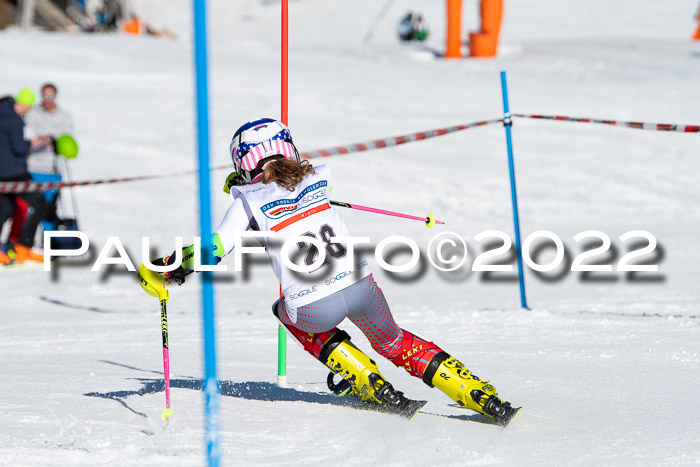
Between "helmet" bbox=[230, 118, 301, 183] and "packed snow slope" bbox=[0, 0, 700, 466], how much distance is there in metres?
1.19

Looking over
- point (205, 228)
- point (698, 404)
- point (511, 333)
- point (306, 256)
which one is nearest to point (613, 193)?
point (511, 333)

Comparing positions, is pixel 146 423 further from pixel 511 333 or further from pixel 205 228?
pixel 511 333

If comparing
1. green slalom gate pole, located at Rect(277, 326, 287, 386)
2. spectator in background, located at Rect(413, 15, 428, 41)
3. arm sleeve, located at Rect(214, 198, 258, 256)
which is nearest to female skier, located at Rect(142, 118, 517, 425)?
arm sleeve, located at Rect(214, 198, 258, 256)

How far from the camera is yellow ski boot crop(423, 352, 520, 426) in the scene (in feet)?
14.0

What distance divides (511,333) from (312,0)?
35114 millimetres

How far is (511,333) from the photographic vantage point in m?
6.82

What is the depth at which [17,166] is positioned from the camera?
10.5 metres

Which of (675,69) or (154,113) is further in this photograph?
(675,69)

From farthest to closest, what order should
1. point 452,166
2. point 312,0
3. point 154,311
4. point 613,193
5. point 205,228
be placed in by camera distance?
point 312,0 → point 452,166 → point 613,193 → point 154,311 → point 205,228

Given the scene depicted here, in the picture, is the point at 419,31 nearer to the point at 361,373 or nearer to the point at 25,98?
the point at 25,98

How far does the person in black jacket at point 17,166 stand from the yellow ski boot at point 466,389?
Result: 24.2 feet

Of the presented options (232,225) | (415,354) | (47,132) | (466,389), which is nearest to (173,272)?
(232,225)

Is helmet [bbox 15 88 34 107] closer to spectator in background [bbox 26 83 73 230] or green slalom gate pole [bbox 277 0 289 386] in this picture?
spectator in background [bbox 26 83 73 230]

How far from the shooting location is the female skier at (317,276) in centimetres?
411
